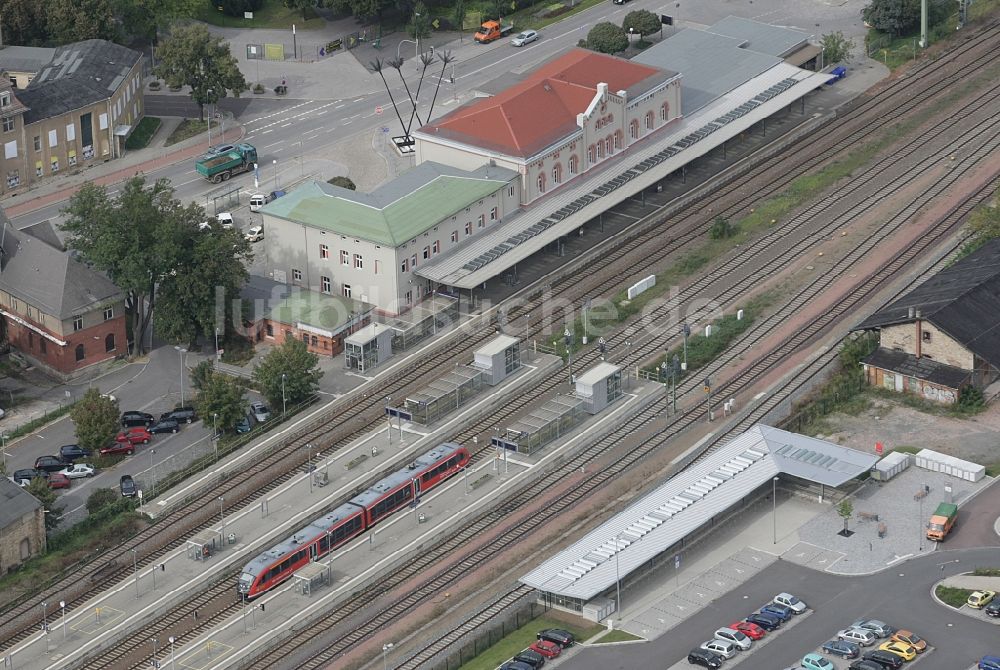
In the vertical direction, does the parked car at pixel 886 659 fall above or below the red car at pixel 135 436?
below

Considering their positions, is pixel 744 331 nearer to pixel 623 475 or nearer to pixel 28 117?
pixel 623 475

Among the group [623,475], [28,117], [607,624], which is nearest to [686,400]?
[623,475]

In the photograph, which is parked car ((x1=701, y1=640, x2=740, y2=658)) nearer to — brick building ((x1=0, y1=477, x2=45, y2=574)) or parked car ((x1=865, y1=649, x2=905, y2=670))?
parked car ((x1=865, y1=649, x2=905, y2=670))

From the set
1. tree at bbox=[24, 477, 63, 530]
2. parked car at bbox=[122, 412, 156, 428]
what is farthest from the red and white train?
parked car at bbox=[122, 412, 156, 428]

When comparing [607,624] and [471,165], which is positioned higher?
[471,165]

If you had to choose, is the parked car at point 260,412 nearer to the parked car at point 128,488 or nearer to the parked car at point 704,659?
the parked car at point 128,488

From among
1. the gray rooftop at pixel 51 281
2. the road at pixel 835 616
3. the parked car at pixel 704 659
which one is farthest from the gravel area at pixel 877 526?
the gray rooftop at pixel 51 281

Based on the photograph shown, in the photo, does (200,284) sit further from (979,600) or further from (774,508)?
(979,600)
